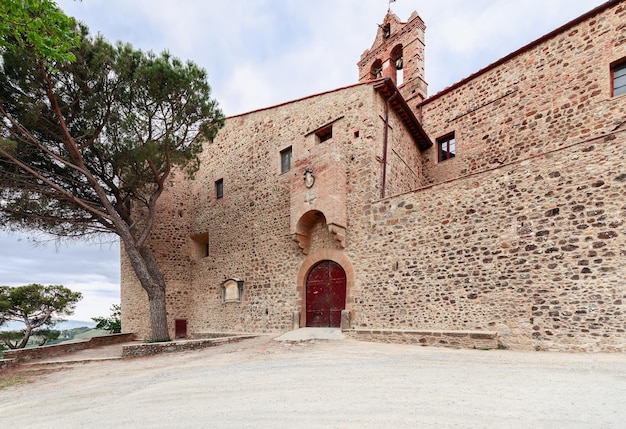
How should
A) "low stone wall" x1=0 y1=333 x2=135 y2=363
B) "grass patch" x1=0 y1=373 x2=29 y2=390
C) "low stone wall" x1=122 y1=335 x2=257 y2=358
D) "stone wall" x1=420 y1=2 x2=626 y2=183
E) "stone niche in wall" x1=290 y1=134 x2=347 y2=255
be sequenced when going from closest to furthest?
"grass patch" x1=0 y1=373 x2=29 y2=390 → "stone wall" x1=420 y1=2 x2=626 y2=183 → "low stone wall" x1=122 y1=335 x2=257 y2=358 → "stone niche in wall" x1=290 y1=134 x2=347 y2=255 → "low stone wall" x1=0 y1=333 x2=135 y2=363

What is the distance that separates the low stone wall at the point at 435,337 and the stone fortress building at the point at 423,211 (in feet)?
0.13

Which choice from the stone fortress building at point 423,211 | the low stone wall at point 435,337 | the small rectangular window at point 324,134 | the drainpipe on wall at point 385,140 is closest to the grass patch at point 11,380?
the stone fortress building at point 423,211

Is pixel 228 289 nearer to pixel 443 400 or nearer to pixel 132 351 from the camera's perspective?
pixel 132 351

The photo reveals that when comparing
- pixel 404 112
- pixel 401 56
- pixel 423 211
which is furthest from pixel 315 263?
pixel 401 56

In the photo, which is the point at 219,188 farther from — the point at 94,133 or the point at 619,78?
the point at 619,78

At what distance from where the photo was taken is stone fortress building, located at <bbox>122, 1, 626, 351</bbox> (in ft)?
22.0

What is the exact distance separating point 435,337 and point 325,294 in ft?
12.7

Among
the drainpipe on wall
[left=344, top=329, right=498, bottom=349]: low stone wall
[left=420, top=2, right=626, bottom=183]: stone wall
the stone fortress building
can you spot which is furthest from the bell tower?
[left=344, top=329, right=498, bottom=349]: low stone wall

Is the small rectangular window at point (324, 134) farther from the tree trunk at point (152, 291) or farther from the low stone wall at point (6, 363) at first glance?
the low stone wall at point (6, 363)

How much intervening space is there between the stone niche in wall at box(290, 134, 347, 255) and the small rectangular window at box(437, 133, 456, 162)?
494 cm

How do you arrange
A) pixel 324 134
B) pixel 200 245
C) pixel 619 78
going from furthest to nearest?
pixel 200 245 → pixel 324 134 → pixel 619 78

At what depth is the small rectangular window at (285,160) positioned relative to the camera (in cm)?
1277

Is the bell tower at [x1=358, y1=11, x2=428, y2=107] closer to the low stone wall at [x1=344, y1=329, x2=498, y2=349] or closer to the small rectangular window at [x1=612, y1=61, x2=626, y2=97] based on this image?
the small rectangular window at [x1=612, y1=61, x2=626, y2=97]

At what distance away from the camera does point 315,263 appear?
11.0 m
